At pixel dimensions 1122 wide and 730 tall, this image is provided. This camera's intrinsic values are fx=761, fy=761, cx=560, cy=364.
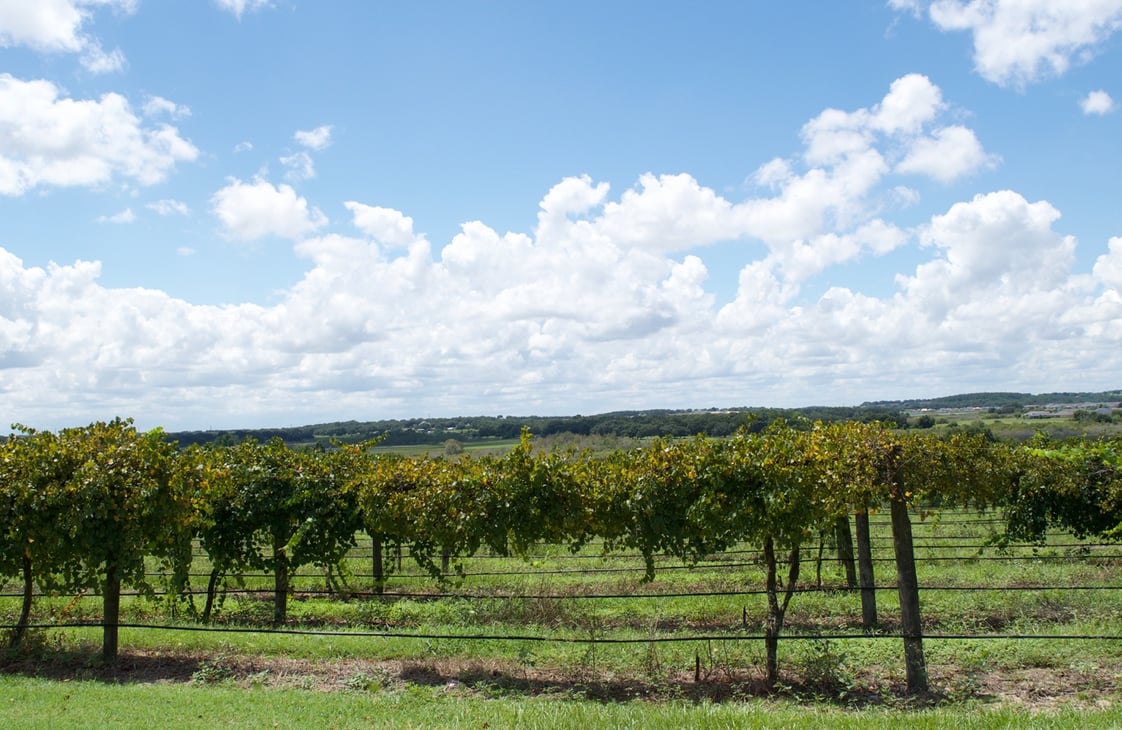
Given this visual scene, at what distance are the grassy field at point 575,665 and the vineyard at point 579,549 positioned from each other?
6 cm

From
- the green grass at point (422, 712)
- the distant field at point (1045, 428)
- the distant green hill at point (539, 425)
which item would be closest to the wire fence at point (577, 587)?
the green grass at point (422, 712)

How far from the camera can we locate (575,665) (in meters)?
8.55

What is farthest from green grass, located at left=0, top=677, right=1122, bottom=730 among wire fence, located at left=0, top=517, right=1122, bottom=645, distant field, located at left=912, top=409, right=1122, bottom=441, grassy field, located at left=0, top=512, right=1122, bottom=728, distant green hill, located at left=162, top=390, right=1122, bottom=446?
distant green hill, located at left=162, top=390, right=1122, bottom=446

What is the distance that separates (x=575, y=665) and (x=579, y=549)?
2275 millimetres

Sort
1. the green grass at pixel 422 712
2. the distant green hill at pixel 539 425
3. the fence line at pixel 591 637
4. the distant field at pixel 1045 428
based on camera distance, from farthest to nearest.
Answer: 1. the distant green hill at pixel 539 425
2. the distant field at pixel 1045 428
3. the fence line at pixel 591 637
4. the green grass at pixel 422 712

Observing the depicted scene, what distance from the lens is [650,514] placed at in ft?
29.9

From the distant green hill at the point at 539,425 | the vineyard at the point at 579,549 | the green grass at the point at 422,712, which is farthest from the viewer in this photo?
the distant green hill at the point at 539,425

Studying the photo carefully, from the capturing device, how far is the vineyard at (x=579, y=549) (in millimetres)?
8117

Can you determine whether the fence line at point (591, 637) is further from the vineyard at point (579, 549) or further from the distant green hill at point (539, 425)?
the distant green hill at point (539, 425)

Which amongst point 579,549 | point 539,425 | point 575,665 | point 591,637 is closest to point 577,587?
point 579,549

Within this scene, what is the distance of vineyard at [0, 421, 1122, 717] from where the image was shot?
→ 812 centimetres

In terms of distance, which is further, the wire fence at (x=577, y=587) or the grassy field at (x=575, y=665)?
the wire fence at (x=577, y=587)

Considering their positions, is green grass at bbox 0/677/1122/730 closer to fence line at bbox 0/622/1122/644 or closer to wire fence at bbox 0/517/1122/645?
fence line at bbox 0/622/1122/644

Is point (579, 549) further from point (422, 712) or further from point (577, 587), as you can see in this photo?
point (422, 712)
